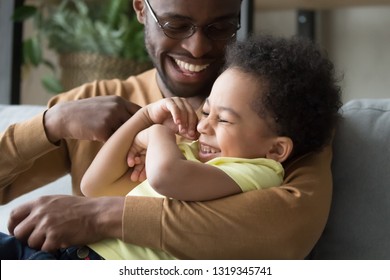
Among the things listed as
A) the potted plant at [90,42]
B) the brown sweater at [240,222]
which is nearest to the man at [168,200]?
the brown sweater at [240,222]

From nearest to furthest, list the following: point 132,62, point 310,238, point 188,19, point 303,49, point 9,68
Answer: point 310,238 < point 303,49 < point 188,19 < point 9,68 < point 132,62

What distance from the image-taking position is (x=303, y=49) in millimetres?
1185

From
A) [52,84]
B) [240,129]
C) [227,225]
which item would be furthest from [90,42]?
[227,225]

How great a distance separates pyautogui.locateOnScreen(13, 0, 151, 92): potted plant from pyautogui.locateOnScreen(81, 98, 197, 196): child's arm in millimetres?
1536

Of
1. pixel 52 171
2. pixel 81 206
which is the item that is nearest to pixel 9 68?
pixel 52 171

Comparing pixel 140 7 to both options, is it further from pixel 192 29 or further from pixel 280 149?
pixel 280 149

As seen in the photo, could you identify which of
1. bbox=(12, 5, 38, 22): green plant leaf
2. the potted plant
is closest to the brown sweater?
bbox=(12, 5, 38, 22): green plant leaf

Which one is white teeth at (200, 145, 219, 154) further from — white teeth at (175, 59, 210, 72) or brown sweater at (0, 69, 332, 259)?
white teeth at (175, 59, 210, 72)

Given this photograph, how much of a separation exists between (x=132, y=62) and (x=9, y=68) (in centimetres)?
66

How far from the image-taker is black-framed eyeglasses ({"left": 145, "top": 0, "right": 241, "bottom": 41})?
4.69 feet

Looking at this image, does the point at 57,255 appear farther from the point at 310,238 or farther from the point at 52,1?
the point at 52,1

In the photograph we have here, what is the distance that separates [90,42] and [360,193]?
1758mm

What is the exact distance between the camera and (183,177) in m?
1.05

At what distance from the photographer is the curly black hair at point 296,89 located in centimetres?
113
